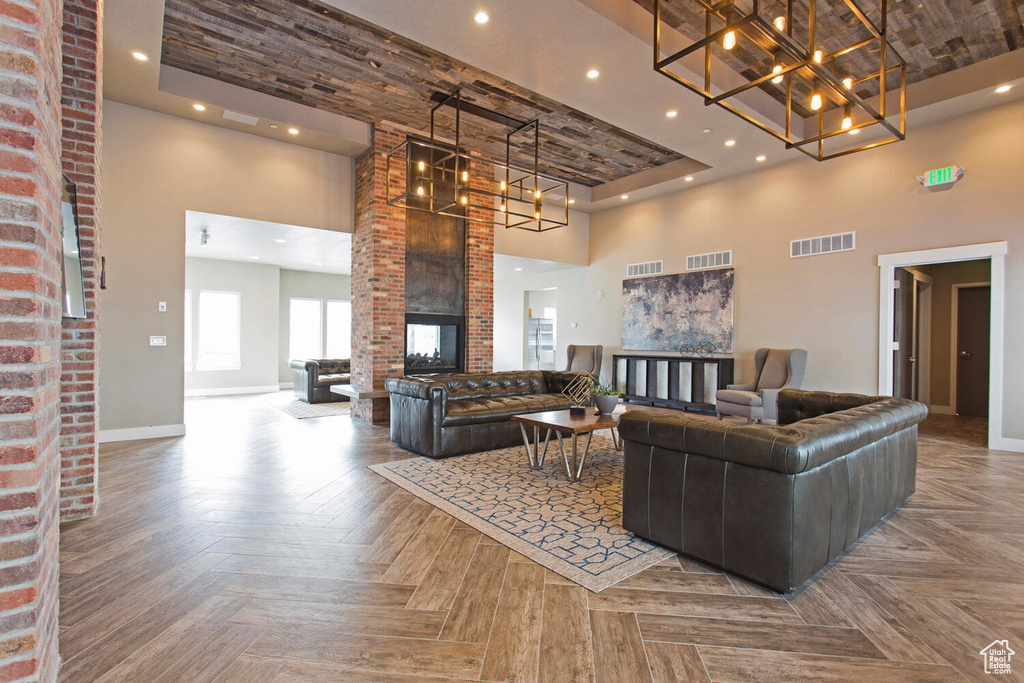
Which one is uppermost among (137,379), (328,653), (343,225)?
(343,225)

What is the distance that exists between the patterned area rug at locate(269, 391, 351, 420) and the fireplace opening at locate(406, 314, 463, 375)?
1.57 m

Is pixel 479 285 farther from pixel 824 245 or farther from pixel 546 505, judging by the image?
pixel 824 245

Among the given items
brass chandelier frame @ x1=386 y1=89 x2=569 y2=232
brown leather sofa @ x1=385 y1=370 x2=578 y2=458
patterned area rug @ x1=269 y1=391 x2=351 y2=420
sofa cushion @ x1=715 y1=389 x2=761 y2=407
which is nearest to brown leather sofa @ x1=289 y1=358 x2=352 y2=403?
patterned area rug @ x1=269 y1=391 x2=351 y2=420

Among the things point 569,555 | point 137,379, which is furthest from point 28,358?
point 137,379

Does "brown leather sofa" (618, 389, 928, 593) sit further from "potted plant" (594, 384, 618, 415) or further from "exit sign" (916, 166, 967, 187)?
"exit sign" (916, 166, 967, 187)

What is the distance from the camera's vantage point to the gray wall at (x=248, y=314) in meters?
9.46

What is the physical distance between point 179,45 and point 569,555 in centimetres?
551

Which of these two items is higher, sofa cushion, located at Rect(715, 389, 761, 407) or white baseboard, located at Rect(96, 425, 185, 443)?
sofa cushion, located at Rect(715, 389, 761, 407)

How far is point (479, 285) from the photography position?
7059 mm

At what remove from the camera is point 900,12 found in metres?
4.01

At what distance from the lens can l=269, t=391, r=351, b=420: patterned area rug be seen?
7137mm

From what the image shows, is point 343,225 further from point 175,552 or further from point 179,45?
point 175,552

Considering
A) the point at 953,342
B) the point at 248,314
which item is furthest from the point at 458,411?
the point at 953,342

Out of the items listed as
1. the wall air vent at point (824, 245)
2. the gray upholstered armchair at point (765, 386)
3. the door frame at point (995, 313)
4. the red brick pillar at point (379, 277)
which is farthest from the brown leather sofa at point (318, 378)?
the door frame at point (995, 313)
